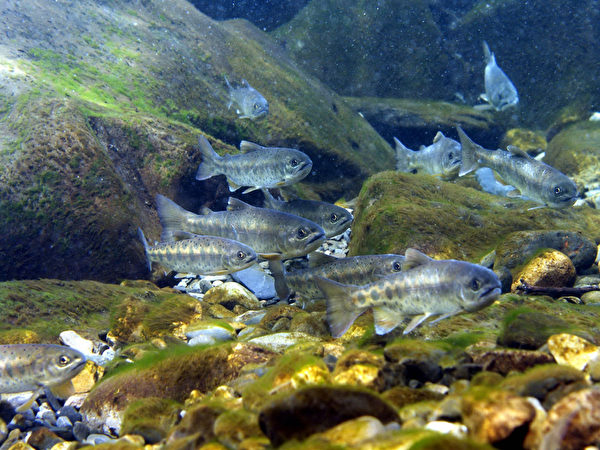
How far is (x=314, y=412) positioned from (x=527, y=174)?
620 cm

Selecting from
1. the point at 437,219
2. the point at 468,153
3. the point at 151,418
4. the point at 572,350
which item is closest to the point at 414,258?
the point at 572,350

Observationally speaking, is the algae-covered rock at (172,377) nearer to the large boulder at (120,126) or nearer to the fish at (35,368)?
the fish at (35,368)

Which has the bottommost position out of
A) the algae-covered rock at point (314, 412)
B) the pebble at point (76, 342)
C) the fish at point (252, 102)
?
the pebble at point (76, 342)

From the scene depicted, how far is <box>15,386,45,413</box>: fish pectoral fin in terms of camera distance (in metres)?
3.68

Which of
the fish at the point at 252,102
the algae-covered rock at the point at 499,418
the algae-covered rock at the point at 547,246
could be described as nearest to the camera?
the algae-covered rock at the point at 499,418

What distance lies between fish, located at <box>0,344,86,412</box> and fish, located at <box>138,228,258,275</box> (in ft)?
7.75

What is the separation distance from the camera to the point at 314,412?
2.17m

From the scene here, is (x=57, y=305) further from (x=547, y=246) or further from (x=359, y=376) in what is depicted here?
(x=547, y=246)

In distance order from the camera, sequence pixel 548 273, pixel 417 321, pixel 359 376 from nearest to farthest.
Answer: pixel 359 376, pixel 417 321, pixel 548 273

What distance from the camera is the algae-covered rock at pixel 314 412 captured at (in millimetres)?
2150

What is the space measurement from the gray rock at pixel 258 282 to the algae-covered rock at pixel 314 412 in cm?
505

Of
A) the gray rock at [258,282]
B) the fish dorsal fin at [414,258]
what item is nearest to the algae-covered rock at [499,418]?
the fish dorsal fin at [414,258]

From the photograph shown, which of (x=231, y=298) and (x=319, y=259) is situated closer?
(x=319, y=259)

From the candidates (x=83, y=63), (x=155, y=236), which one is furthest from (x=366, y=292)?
(x=83, y=63)
